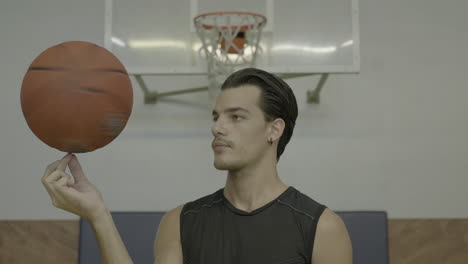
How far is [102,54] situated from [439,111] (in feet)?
10.0

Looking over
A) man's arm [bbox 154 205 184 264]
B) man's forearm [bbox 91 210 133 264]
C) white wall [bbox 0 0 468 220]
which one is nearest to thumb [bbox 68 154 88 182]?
man's forearm [bbox 91 210 133 264]

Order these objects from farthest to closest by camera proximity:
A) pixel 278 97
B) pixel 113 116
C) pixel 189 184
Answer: pixel 189 184 < pixel 278 97 < pixel 113 116

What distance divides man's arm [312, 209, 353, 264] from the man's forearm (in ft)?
2.04

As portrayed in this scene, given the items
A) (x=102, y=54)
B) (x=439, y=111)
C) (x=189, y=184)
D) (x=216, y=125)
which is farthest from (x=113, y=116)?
(x=439, y=111)

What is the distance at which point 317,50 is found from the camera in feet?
12.0

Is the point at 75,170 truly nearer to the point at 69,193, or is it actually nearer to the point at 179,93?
the point at 69,193

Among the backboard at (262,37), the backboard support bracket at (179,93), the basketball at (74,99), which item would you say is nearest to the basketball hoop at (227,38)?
the backboard at (262,37)

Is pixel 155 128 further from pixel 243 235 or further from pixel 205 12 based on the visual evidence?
pixel 243 235

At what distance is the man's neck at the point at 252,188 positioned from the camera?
198cm

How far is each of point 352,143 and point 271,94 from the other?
2273 mm

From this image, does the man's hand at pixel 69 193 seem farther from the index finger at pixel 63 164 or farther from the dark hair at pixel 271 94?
the dark hair at pixel 271 94

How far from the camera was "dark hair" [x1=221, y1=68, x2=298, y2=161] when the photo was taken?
6.59 feet

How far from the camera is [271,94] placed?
2.01m

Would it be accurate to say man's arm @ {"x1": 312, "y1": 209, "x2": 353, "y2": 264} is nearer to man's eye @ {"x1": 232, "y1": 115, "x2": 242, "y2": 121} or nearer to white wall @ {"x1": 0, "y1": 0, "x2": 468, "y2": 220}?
man's eye @ {"x1": 232, "y1": 115, "x2": 242, "y2": 121}
